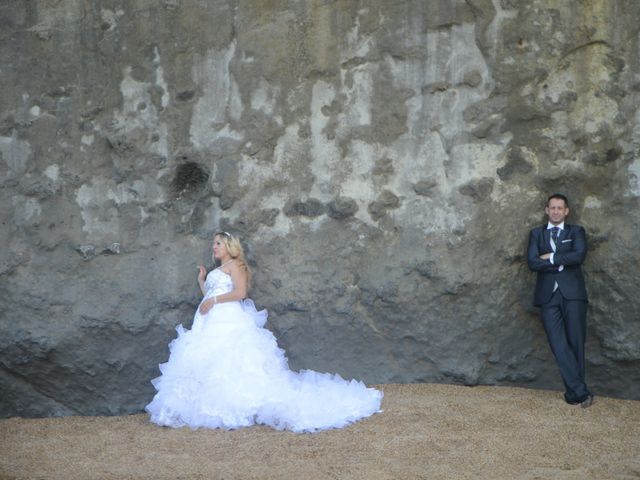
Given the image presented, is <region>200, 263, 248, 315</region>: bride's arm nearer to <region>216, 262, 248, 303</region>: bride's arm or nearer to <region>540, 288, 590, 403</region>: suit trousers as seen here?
<region>216, 262, 248, 303</region>: bride's arm

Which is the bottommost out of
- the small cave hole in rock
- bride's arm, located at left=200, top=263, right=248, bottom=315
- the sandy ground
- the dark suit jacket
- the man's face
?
the sandy ground

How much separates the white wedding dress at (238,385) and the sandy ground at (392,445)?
125mm

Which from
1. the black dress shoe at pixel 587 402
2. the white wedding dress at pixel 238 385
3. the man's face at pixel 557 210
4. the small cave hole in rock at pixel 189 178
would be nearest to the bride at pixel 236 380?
the white wedding dress at pixel 238 385

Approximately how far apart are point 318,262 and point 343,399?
4.05 feet

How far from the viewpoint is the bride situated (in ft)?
21.7

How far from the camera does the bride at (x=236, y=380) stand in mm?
6617

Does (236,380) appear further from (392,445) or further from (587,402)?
(587,402)

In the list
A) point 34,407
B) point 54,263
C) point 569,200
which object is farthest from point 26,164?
point 569,200

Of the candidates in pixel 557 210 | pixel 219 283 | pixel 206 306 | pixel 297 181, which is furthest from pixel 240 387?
pixel 557 210

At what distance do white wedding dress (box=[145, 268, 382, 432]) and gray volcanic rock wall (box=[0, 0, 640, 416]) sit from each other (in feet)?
1.29

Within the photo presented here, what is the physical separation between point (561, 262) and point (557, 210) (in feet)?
1.36

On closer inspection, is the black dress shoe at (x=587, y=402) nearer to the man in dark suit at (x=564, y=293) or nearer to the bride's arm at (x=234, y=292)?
the man in dark suit at (x=564, y=293)

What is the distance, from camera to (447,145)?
7297 millimetres

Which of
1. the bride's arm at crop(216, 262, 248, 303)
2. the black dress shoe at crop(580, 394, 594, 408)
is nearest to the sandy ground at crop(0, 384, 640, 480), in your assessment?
the black dress shoe at crop(580, 394, 594, 408)
